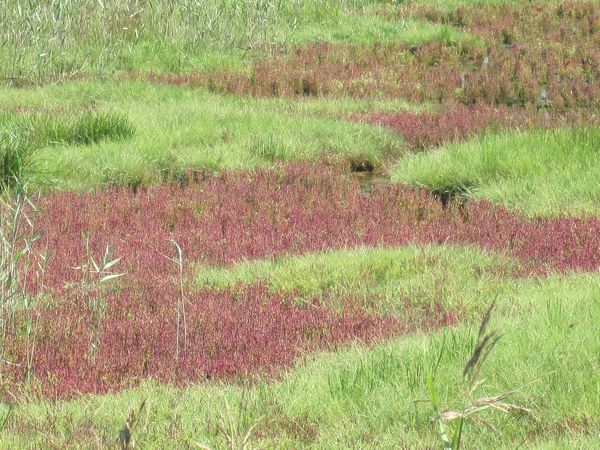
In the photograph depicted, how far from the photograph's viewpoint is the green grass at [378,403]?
13.2 feet

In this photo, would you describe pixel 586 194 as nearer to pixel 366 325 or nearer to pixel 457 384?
pixel 366 325

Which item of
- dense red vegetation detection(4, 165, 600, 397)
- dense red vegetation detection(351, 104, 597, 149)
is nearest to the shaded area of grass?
dense red vegetation detection(4, 165, 600, 397)

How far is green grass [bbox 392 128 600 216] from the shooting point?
351 inches

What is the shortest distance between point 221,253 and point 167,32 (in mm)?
9222

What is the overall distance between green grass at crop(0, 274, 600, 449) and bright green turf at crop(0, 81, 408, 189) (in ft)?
18.4

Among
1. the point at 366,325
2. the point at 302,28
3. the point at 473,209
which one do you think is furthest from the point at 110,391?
the point at 302,28

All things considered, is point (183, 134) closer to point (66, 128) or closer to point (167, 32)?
point (66, 128)

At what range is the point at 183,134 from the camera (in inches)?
442

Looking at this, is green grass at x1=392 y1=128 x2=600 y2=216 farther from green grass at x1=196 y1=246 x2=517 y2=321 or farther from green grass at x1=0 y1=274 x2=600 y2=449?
green grass at x1=0 y1=274 x2=600 y2=449

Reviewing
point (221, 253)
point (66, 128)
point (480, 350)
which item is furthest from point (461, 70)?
point (480, 350)

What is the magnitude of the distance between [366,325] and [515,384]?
5.21ft

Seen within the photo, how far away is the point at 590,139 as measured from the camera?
Result: 32.7 ft

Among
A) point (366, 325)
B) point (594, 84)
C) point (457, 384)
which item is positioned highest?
point (457, 384)

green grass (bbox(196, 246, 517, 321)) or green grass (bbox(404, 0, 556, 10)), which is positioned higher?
green grass (bbox(196, 246, 517, 321))
